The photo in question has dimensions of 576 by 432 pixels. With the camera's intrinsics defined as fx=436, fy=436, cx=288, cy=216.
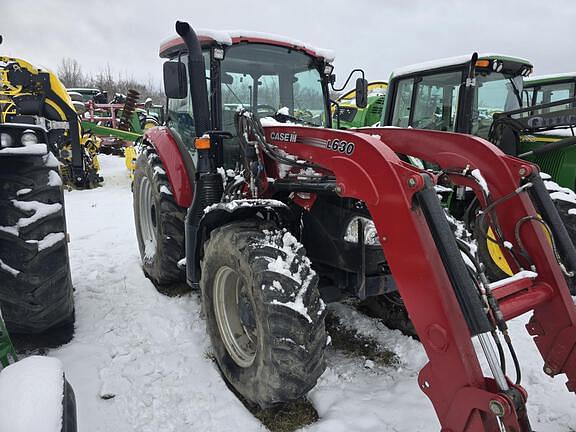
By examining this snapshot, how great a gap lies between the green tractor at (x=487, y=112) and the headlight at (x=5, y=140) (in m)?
3.96

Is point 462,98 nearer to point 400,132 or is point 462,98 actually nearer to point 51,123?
point 400,132

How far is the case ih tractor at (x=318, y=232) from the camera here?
1.72 metres

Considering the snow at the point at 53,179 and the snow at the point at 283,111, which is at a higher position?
the snow at the point at 283,111

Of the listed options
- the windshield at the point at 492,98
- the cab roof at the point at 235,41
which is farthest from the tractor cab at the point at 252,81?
the windshield at the point at 492,98

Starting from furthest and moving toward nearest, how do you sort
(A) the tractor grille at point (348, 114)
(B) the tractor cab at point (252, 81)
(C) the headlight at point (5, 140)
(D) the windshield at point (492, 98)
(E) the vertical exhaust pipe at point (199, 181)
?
(A) the tractor grille at point (348, 114), (D) the windshield at point (492, 98), (B) the tractor cab at point (252, 81), (E) the vertical exhaust pipe at point (199, 181), (C) the headlight at point (5, 140)

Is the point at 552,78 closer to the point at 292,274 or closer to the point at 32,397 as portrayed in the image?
the point at 292,274

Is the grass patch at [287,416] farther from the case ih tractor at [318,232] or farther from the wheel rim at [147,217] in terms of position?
the wheel rim at [147,217]

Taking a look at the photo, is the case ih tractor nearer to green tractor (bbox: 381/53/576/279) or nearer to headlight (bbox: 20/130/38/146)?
headlight (bbox: 20/130/38/146)

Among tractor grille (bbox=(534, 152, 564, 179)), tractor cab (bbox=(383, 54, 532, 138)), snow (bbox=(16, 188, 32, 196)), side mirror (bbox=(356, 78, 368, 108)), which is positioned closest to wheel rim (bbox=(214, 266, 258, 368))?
snow (bbox=(16, 188, 32, 196))

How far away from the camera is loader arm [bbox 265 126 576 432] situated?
1648mm

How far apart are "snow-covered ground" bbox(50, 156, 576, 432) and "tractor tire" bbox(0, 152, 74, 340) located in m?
0.45

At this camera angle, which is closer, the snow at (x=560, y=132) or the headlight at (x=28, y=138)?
the headlight at (x=28, y=138)

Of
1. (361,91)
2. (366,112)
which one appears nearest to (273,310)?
(361,91)

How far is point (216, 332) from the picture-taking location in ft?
9.84
